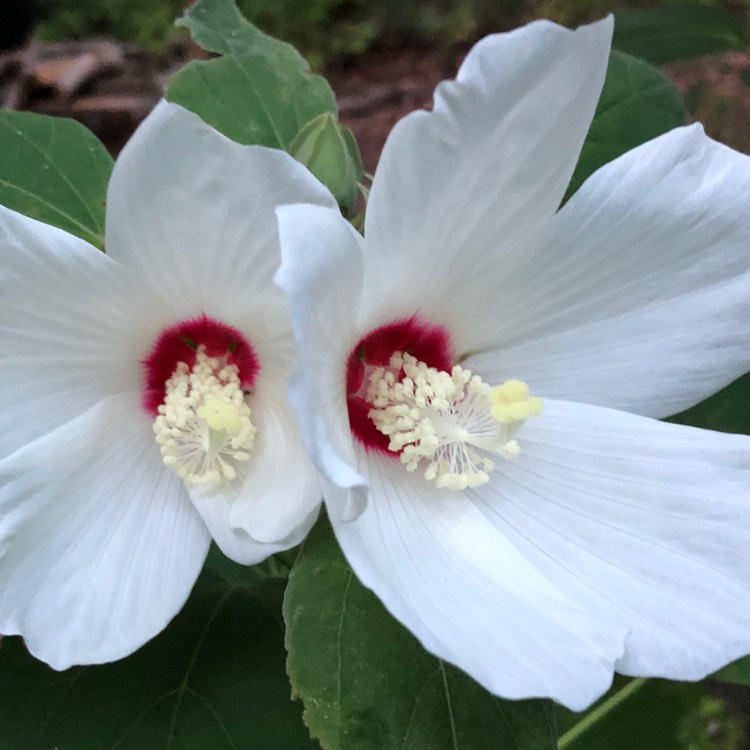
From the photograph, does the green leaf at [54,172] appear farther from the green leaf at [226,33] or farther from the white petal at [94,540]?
the white petal at [94,540]

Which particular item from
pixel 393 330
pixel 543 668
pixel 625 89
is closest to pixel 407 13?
pixel 625 89

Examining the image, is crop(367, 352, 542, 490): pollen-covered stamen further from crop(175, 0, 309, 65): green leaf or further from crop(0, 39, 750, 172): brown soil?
crop(0, 39, 750, 172): brown soil

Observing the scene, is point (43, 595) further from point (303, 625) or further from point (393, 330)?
point (393, 330)

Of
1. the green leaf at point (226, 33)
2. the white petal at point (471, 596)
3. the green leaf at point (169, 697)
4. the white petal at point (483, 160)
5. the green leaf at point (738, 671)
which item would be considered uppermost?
the white petal at point (483, 160)

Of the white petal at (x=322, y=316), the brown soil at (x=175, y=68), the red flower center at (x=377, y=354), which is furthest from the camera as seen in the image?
the brown soil at (x=175, y=68)

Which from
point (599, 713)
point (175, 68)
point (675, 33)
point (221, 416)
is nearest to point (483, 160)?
point (221, 416)

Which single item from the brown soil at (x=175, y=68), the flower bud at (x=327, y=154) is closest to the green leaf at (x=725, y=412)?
the flower bud at (x=327, y=154)
